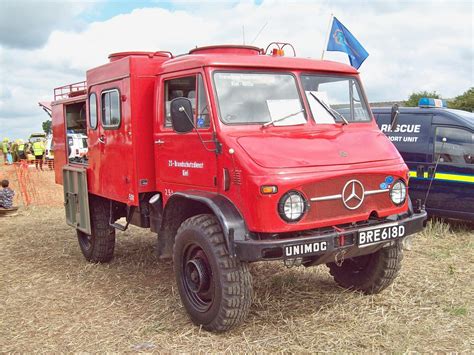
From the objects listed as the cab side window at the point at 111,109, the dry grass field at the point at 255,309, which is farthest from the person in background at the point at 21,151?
the cab side window at the point at 111,109

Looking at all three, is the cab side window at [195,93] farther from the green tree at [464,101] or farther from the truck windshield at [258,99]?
the green tree at [464,101]

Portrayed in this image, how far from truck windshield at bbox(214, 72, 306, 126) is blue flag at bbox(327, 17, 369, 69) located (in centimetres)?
475

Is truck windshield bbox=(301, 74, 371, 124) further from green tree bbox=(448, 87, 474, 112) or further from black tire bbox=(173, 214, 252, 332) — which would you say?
green tree bbox=(448, 87, 474, 112)

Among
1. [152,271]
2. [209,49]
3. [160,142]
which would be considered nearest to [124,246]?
[152,271]

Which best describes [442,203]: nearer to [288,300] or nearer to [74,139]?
[288,300]

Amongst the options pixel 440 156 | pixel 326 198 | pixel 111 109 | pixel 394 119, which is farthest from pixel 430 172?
pixel 111 109

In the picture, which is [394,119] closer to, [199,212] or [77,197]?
[199,212]

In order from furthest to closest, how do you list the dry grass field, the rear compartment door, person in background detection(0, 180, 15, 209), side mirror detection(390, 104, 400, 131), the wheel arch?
person in background detection(0, 180, 15, 209)
the rear compartment door
side mirror detection(390, 104, 400, 131)
the dry grass field
the wheel arch

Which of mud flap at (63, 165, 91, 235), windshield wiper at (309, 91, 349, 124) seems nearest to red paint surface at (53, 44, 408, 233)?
windshield wiper at (309, 91, 349, 124)

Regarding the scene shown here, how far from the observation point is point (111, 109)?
238 inches

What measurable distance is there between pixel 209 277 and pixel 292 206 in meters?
1.06

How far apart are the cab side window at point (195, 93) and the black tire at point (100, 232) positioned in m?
2.34

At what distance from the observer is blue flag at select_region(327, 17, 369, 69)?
9.23m

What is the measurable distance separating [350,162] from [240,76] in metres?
1.29
